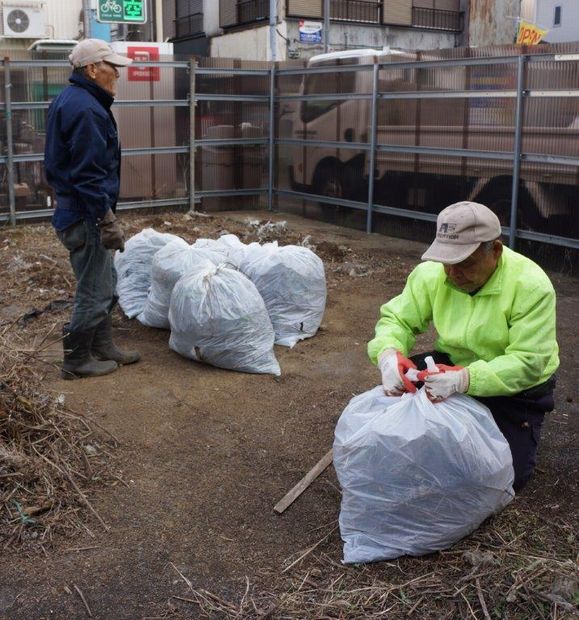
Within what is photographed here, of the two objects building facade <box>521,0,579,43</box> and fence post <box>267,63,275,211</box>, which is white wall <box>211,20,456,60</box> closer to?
fence post <box>267,63,275,211</box>

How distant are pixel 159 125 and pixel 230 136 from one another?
1086 mm

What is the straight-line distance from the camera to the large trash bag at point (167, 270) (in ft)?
17.5

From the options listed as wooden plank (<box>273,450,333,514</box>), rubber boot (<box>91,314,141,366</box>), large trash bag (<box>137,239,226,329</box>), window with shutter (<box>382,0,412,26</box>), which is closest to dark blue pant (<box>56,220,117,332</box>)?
rubber boot (<box>91,314,141,366</box>)

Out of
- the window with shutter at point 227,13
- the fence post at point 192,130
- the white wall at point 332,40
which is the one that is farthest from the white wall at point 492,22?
the fence post at point 192,130

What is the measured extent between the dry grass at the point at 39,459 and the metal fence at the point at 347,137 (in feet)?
17.4

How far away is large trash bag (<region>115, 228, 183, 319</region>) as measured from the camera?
19.6 ft

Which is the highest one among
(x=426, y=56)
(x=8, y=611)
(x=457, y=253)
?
(x=426, y=56)

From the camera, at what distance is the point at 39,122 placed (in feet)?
32.5

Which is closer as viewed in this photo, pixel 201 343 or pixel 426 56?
pixel 201 343

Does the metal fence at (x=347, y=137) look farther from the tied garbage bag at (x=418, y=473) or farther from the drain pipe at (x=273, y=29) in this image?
the drain pipe at (x=273, y=29)

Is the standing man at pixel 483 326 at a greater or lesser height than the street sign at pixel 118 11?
lesser

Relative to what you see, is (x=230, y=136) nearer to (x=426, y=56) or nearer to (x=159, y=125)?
(x=159, y=125)

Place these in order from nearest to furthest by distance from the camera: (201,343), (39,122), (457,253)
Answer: (457,253)
(201,343)
(39,122)

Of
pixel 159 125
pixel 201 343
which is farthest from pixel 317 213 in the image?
pixel 201 343
